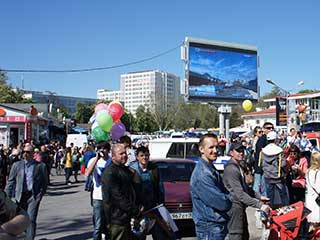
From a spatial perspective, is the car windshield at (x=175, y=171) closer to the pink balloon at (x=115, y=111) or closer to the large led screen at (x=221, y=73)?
the pink balloon at (x=115, y=111)

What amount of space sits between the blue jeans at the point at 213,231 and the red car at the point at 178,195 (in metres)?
3.54

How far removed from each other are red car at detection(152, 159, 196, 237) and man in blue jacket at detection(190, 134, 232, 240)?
351 cm

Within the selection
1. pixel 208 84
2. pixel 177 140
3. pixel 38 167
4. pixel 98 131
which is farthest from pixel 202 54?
pixel 38 167

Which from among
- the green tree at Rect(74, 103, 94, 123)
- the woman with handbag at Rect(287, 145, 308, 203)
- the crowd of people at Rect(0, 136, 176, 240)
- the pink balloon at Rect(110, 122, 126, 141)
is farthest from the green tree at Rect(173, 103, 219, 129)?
the crowd of people at Rect(0, 136, 176, 240)

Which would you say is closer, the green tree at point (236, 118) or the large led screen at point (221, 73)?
the large led screen at point (221, 73)

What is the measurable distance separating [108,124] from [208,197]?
9.17m

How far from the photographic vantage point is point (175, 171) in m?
10.4

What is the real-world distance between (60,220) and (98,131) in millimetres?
3317

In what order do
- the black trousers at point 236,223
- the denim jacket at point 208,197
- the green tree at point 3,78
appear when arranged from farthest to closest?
the green tree at point 3,78 → the black trousers at point 236,223 → the denim jacket at point 208,197

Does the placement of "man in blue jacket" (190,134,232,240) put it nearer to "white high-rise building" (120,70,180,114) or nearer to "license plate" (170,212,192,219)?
"license plate" (170,212,192,219)

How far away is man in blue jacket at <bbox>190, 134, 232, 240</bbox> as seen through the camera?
461cm

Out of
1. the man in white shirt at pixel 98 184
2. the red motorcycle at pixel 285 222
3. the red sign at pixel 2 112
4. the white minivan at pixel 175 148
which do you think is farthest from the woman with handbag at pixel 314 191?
the red sign at pixel 2 112

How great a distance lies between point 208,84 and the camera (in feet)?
96.9

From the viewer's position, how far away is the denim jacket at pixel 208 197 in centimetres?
460
